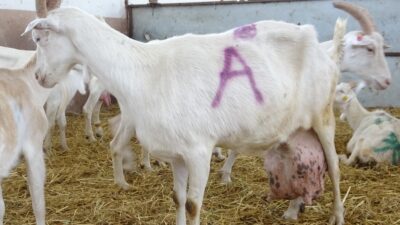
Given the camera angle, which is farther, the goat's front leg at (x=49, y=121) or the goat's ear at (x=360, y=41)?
the goat's front leg at (x=49, y=121)

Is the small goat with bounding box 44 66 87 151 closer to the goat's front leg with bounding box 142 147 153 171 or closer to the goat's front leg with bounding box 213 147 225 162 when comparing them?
the goat's front leg with bounding box 142 147 153 171

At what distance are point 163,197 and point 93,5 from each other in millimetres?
6070

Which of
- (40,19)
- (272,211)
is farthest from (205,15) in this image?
(40,19)

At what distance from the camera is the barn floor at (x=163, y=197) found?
3.66 metres

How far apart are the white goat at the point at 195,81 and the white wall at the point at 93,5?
16.4 feet

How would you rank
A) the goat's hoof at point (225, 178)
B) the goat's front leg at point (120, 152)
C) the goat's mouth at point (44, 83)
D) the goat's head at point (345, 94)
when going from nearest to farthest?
1. the goat's mouth at point (44, 83)
2. the goat's front leg at point (120, 152)
3. the goat's hoof at point (225, 178)
4. the goat's head at point (345, 94)

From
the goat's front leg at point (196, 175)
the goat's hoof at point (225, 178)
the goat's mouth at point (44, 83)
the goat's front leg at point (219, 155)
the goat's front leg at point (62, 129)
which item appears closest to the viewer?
the goat's front leg at point (196, 175)

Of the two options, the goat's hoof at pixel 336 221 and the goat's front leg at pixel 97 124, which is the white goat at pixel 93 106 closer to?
the goat's front leg at pixel 97 124

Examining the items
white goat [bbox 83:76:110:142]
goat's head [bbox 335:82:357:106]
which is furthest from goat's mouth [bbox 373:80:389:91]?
white goat [bbox 83:76:110:142]

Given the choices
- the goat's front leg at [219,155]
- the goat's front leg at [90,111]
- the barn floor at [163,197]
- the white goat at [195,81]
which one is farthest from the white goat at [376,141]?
the goat's front leg at [90,111]

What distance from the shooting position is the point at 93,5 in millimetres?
9336

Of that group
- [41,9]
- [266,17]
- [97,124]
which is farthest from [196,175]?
[266,17]

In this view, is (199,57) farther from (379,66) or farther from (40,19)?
(379,66)

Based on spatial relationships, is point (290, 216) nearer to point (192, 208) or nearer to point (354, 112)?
point (192, 208)
